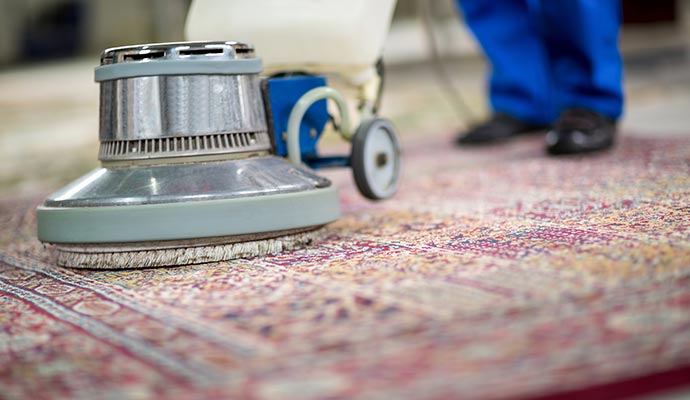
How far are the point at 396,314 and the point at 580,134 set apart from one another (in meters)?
1.27

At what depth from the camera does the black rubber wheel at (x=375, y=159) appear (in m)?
1.28

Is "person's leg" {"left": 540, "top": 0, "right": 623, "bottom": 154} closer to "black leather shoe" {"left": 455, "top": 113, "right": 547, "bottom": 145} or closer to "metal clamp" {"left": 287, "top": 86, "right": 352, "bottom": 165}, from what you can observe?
"black leather shoe" {"left": 455, "top": 113, "right": 547, "bottom": 145}

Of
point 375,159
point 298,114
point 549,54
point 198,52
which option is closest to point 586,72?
point 549,54

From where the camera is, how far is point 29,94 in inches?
213

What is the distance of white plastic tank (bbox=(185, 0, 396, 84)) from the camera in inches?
51.8

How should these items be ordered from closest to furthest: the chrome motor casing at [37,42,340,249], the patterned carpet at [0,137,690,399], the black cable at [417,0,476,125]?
the patterned carpet at [0,137,690,399] → the chrome motor casing at [37,42,340,249] → the black cable at [417,0,476,125]

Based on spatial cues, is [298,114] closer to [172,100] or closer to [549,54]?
[172,100]

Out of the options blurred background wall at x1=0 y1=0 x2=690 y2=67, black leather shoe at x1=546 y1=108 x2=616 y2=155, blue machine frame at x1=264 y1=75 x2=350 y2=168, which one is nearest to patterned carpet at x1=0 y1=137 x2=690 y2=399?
blue machine frame at x1=264 y1=75 x2=350 y2=168

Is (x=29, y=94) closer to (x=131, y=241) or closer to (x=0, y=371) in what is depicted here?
(x=131, y=241)

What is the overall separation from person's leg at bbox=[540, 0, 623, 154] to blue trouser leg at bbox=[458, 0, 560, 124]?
159 mm

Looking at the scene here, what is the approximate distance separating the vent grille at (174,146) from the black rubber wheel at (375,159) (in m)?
0.18

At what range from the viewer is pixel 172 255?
110cm

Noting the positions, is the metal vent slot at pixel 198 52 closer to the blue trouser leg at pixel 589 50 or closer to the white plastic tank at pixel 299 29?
the white plastic tank at pixel 299 29

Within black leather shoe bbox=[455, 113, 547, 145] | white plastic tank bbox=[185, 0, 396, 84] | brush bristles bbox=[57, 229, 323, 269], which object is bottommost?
brush bristles bbox=[57, 229, 323, 269]
